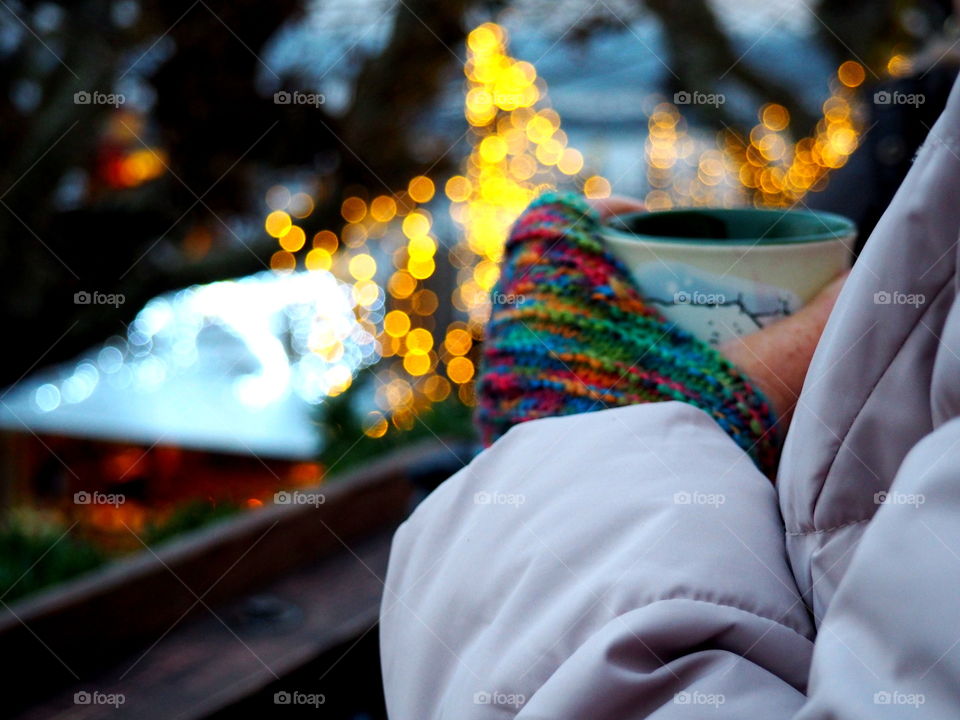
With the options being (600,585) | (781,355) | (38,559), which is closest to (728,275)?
(781,355)

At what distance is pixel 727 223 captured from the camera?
26.1 inches

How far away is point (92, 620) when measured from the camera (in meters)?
0.88

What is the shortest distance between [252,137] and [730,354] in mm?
1588

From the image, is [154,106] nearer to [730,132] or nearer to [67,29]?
[67,29]

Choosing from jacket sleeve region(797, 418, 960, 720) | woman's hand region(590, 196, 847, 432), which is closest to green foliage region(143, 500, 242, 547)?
woman's hand region(590, 196, 847, 432)

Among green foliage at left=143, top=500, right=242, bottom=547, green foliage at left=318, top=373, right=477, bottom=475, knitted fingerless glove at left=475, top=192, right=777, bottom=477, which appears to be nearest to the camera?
knitted fingerless glove at left=475, top=192, right=777, bottom=477

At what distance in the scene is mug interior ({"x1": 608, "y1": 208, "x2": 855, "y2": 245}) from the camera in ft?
2.07

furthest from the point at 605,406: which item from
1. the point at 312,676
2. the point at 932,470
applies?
the point at 312,676

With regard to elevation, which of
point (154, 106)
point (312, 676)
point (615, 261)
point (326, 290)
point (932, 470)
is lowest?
point (312, 676)

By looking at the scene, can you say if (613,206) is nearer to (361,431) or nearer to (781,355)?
A: (781,355)

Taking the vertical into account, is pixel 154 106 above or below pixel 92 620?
above

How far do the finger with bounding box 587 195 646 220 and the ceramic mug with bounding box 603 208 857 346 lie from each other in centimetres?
5

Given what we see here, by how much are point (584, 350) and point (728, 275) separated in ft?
0.35

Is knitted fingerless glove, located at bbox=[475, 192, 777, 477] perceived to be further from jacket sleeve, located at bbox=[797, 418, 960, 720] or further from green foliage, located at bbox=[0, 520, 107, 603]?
green foliage, located at bbox=[0, 520, 107, 603]
